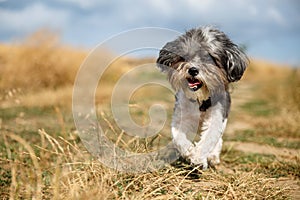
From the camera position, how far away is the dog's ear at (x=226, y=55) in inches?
187

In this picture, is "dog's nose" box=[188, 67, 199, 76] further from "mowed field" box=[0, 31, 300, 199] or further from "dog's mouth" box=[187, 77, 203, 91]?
"mowed field" box=[0, 31, 300, 199]

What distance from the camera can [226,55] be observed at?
4.79 m

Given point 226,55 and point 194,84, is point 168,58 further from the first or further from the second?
point 226,55

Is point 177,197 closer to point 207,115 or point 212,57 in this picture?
point 207,115

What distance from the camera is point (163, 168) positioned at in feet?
12.7

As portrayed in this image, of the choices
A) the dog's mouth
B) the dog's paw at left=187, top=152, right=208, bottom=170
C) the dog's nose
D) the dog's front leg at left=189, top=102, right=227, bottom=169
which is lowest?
the dog's paw at left=187, top=152, right=208, bottom=170

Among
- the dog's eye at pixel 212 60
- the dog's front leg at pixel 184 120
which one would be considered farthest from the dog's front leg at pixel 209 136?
the dog's eye at pixel 212 60

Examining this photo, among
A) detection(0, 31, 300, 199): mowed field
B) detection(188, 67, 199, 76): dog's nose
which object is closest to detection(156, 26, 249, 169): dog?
detection(188, 67, 199, 76): dog's nose

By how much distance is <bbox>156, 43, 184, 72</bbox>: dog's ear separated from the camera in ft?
15.8

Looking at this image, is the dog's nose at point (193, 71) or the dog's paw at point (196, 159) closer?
the dog's paw at point (196, 159)

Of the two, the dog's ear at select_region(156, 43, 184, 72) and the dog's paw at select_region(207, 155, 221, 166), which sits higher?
the dog's ear at select_region(156, 43, 184, 72)

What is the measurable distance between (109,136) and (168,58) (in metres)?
1.15

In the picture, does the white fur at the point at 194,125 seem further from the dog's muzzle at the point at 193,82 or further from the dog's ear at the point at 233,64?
the dog's ear at the point at 233,64

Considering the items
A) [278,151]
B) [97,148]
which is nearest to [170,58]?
[97,148]
